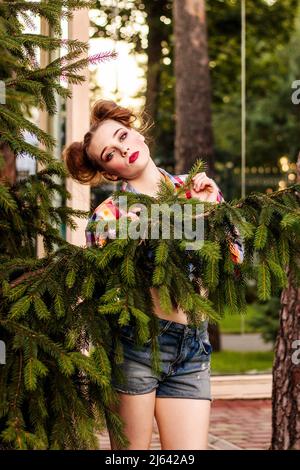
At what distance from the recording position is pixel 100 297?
2.60 metres

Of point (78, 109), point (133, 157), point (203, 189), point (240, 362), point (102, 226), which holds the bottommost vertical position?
point (240, 362)

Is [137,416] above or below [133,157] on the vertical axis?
below

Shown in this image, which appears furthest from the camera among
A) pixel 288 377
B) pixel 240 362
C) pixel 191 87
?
pixel 240 362

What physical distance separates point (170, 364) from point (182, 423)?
19 centimetres

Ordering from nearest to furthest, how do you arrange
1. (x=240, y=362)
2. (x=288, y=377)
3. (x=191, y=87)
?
(x=288, y=377) < (x=191, y=87) < (x=240, y=362)

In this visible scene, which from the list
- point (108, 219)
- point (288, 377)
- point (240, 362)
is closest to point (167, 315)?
point (108, 219)

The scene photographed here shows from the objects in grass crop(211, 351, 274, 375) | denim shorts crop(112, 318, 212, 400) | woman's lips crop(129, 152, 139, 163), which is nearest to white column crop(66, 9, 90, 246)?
grass crop(211, 351, 274, 375)

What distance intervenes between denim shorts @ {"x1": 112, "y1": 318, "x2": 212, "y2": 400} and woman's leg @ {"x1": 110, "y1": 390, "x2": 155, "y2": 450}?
0.9 inches

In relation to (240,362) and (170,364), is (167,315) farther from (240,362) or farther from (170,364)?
(240,362)

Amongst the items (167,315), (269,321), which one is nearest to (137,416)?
(167,315)

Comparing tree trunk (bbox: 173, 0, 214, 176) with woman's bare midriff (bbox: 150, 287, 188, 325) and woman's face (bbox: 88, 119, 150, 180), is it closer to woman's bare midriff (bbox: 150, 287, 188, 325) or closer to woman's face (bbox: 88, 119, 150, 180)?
woman's face (bbox: 88, 119, 150, 180)

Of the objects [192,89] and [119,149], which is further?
[192,89]

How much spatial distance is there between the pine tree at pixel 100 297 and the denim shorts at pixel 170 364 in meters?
0.05

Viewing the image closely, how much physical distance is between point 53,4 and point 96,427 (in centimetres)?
145
